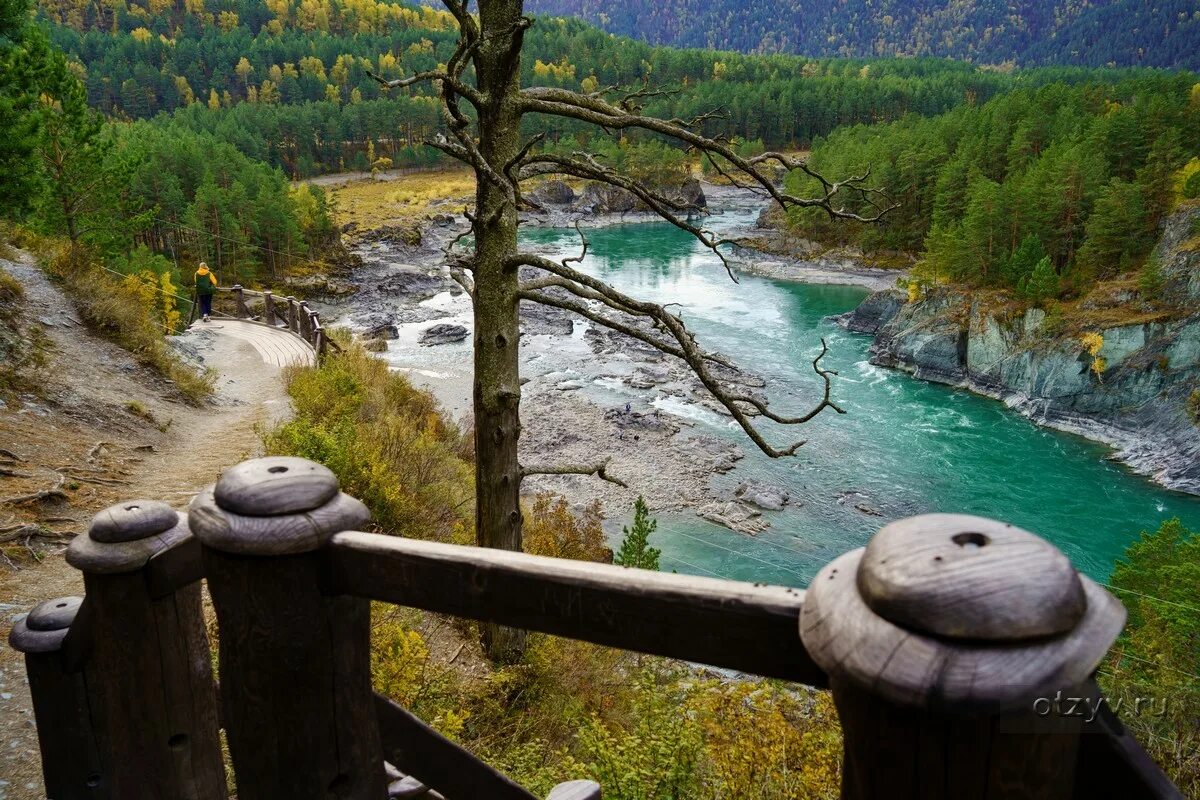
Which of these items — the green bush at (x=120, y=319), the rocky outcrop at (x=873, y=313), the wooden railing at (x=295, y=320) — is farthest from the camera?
the rocky outcrop at (x=873, y=313)

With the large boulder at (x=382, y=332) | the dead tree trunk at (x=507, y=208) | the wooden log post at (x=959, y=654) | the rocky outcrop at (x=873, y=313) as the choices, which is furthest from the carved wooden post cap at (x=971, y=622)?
the rocky outcrop at (x=873, y=313)

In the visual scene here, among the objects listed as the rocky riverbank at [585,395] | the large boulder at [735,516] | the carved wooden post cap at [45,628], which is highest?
the carved wooden post cap at [45,628]

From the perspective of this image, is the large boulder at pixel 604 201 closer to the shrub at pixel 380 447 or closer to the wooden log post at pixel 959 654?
the shrub at pixel 380 447

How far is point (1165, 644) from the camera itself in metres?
11.4

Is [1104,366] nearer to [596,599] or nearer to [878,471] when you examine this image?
[878,471]

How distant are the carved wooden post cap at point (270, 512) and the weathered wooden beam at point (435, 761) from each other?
0.98m

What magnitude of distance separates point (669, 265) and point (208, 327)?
34.0 meters

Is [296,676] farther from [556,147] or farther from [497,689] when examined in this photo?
[556,147]

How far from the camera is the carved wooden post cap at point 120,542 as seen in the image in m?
1.89

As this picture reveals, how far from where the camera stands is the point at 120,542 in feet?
6.23

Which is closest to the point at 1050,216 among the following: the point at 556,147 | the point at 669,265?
the point at 669,265

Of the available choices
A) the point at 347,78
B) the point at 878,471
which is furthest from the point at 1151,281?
the point at 347,78

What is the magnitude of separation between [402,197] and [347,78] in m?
61.4

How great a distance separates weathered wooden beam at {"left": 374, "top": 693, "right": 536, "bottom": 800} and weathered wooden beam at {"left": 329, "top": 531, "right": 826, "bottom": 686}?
95 centimetres
